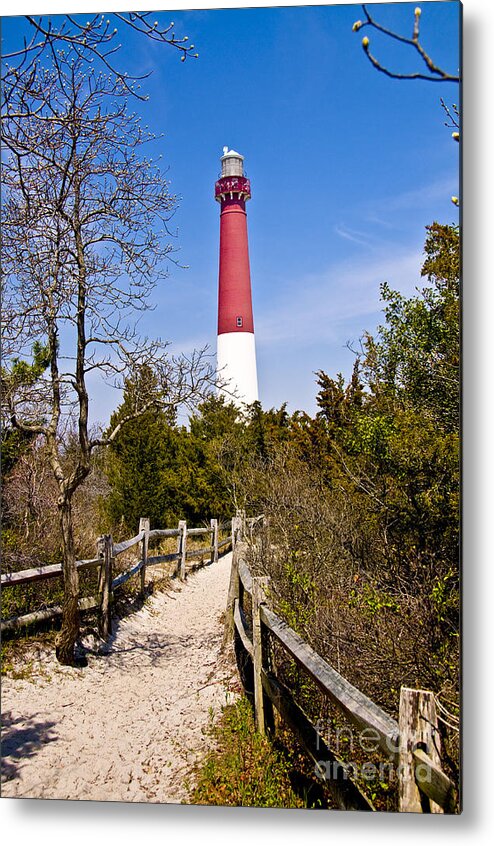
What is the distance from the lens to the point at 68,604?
12.7 ft

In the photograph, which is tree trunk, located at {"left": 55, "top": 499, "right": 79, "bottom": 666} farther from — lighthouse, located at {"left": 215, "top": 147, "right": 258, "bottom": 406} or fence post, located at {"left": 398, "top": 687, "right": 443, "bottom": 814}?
fence post, located at {"left": 398, "top": 687, "right": 443, "bottom": 814}

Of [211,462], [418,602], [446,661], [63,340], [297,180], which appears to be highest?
[297,180]

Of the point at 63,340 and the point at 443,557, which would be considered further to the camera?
the point at 63,340

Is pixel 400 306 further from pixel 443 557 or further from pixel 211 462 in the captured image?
pixel 211 462

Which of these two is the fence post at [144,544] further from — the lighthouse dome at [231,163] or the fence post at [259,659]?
the lighthouse dome at [231,163]

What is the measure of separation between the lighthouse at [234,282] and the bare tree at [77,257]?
199 millimetres

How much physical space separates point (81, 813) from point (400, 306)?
2.78 meters

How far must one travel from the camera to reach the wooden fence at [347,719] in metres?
1.91

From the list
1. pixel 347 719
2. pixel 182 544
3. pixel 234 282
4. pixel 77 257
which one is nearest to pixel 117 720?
pixel 347 719

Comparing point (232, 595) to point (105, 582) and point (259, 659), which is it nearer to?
point (105, 582)

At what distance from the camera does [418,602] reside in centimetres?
301

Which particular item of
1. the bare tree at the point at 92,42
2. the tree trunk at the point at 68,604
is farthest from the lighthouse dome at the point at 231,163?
the tree trunk at the point at 68,604

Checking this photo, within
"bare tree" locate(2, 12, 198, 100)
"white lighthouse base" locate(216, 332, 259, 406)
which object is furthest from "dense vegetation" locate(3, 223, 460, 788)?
"bare tree" locate(2, 12, 198, 100)

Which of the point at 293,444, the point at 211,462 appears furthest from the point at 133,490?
the point at 293,444
